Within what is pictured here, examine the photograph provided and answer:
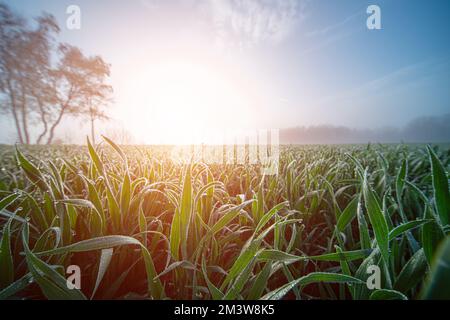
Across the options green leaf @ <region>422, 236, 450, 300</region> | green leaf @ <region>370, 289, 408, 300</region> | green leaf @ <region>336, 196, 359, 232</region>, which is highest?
green leaf @ <region>422, 236, 450, 300</region>

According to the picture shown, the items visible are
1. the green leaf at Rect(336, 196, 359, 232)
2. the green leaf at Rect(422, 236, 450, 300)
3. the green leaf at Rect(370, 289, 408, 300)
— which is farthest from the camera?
Answer: the green leaf at Rect(336, 196, 359, 232)

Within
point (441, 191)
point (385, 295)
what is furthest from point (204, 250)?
point (441, 191)

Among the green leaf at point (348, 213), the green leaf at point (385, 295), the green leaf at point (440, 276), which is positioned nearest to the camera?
the green leaf at point (440, 276)

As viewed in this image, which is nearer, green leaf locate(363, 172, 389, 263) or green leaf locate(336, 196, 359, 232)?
green leaf locate(363, 172, 389, 263)

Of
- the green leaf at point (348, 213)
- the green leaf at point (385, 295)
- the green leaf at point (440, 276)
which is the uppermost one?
the green leaf at point (440, 276)

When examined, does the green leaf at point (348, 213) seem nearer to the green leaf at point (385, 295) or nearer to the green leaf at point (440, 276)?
the green leaf at point (385, 295)

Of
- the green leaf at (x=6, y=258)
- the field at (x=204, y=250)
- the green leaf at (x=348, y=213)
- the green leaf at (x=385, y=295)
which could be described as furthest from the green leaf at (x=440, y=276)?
the green leaf at (x=6, y=258)

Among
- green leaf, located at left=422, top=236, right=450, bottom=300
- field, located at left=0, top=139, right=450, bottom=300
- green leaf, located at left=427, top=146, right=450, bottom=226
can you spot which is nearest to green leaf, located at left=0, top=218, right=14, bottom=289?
field, located at left=0, top=139, right=450, bottom=300

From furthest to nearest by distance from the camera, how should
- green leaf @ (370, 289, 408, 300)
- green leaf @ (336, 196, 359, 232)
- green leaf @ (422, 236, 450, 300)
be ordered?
green leaf @ (336, 196, 359, 232) < green leaf @ (370, 289, 408, 300) < green leaf @ (422, 236, 450, 300)

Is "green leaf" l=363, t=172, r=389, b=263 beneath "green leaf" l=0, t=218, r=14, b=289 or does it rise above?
above

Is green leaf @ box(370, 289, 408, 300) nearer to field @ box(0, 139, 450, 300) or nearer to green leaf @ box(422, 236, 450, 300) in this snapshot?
field @ box(0, 139, 450, 300)
